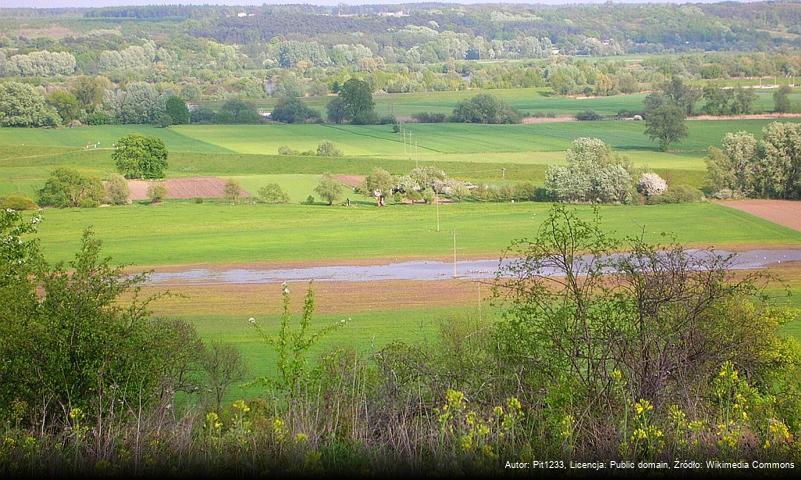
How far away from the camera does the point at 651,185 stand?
52.3 m

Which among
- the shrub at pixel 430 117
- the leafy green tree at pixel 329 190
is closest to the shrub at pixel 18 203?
the leafy green tree at pixel 329 190

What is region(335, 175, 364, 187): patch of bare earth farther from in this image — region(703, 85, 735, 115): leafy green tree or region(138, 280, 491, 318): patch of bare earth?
region(703, 85, 735, 115): leafy green tree

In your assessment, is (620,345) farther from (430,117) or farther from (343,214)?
(430,117)

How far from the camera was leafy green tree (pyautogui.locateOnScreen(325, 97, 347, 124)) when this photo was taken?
307ft

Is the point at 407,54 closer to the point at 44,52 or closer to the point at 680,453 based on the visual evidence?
the point at 44,52

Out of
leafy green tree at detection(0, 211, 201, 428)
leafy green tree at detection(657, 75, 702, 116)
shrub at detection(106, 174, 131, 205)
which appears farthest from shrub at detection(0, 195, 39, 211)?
leafy green tree at detection(657, 75, 702, 116)

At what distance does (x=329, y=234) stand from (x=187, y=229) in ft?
23.8

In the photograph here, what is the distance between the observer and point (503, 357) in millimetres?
10938

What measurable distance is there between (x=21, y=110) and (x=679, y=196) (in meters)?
60.1

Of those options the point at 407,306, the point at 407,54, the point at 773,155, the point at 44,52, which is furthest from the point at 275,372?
the point at 407,54

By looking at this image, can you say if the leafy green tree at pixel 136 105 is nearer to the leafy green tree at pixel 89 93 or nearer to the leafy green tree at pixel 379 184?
the leafy green tree at pixel 89 93

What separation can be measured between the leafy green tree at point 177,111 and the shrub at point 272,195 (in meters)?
40.3

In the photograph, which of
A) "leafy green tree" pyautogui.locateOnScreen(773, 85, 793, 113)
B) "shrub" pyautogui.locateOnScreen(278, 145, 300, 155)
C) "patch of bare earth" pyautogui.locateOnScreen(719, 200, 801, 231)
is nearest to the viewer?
"patch of bare earth" pyautogui.locateOnScreen(719, 200, 801, 231)

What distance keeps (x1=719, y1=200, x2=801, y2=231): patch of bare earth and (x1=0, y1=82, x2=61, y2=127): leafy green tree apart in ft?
201
